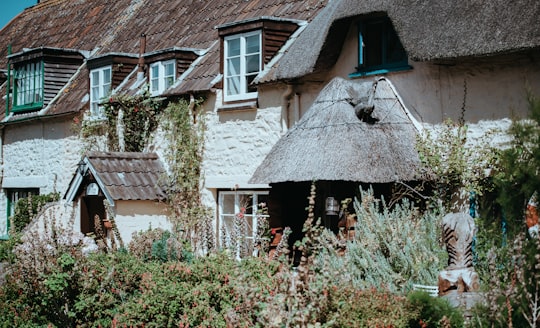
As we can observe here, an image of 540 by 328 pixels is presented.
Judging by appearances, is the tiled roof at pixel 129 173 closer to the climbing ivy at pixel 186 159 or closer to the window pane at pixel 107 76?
the climbing ivy at pixel 186 159

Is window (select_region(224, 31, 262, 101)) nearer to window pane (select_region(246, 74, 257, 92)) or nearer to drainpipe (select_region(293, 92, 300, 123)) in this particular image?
window pane (select_region(246, 74, 257, 92))

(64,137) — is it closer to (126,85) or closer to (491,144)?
(126,85)

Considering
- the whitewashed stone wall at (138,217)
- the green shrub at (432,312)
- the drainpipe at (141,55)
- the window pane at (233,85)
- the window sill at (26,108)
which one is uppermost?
the drainpipe at (141,55)

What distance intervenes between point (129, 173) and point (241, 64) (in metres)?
3.12

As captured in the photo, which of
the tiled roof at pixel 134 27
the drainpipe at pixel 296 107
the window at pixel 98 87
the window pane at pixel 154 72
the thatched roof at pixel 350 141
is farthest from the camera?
the window at pixel 98 87

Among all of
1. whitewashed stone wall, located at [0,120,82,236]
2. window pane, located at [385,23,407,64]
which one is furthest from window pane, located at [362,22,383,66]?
whitewashed stone wall, located at [0,120,82,236]

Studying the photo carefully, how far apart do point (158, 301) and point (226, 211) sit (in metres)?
6.72

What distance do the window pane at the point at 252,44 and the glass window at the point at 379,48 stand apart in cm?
249

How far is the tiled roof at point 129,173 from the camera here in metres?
14.8

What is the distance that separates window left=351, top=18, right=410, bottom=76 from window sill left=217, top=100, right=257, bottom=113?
225cm

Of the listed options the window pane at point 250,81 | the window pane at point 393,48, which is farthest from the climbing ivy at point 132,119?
the window pane at point 393,48

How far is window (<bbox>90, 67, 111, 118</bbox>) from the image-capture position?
57.5 feet

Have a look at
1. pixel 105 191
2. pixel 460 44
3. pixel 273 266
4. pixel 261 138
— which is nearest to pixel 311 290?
pixel 273 266

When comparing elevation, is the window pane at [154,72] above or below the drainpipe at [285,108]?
above
